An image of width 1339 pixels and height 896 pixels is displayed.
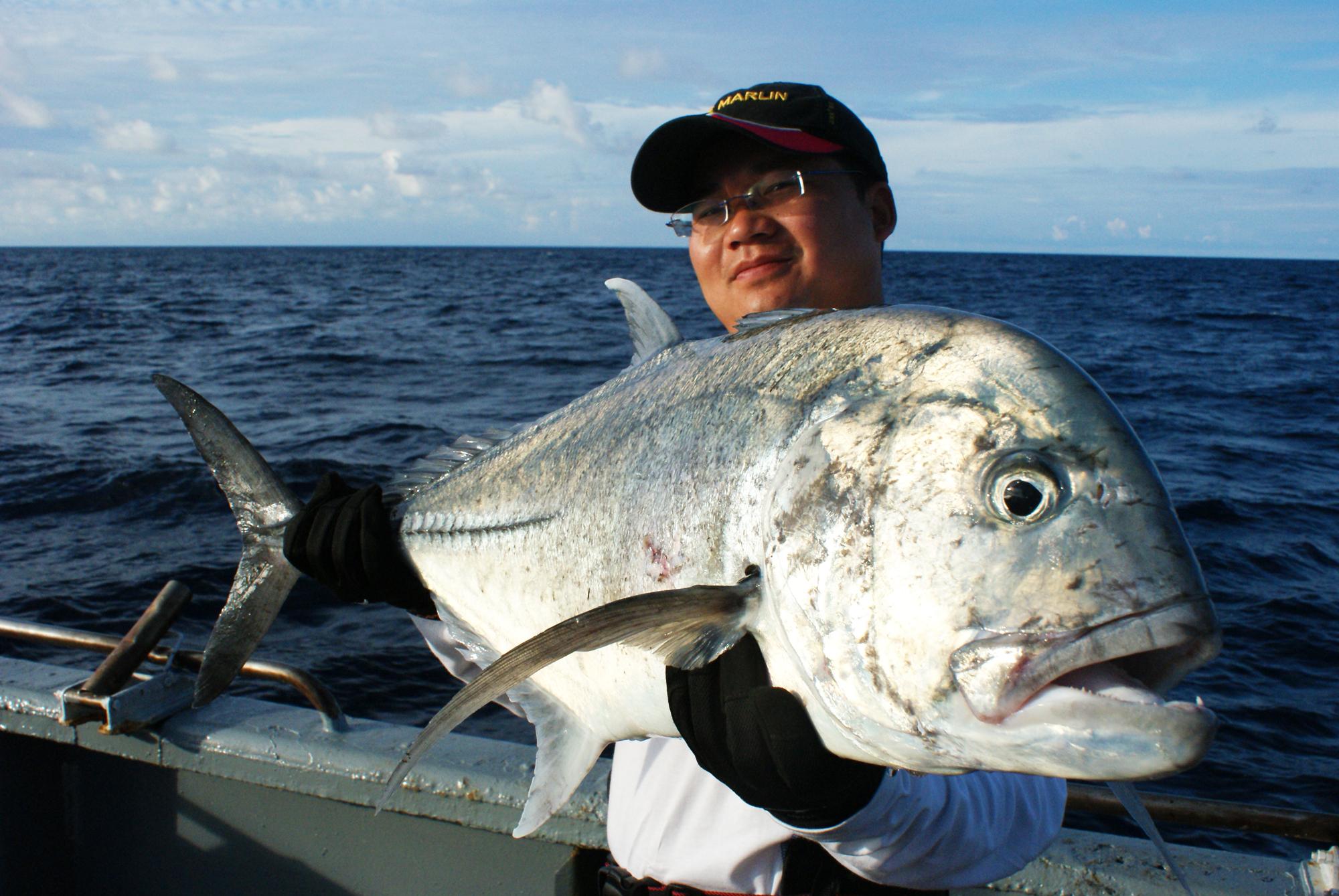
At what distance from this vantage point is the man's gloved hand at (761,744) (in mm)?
1472

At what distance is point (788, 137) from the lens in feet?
7.78

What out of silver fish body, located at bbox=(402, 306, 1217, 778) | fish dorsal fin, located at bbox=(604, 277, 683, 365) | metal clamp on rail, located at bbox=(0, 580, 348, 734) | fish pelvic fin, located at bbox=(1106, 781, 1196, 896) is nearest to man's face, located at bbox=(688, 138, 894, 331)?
fish dorsal fin, located at bbox=(604, 277, 683, 365)

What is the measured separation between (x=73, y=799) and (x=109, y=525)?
766cm

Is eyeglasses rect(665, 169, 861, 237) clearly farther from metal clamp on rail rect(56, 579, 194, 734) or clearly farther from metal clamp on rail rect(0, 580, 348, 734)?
metal clamp on rail rect(56, 579, 194, 734)

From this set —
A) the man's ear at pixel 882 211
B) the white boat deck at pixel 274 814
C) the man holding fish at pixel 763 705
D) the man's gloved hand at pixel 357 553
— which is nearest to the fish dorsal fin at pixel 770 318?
the man holding fish at pixel 763 705

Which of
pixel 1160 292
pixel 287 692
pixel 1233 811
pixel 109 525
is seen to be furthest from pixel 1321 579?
pixel 1160 292

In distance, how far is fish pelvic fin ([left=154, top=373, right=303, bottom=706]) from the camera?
2641 millimetres

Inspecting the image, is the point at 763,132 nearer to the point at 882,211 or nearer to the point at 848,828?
the point at 882,211

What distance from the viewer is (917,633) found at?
116 cm

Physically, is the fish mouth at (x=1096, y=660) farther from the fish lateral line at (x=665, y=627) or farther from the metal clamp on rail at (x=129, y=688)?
the metal clamp on rail at (x=129, y=688)

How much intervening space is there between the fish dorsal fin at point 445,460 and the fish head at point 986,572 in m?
1.25

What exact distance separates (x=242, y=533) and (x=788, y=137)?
6.64 feet

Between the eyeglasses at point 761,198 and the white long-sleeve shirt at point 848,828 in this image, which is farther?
the eyeglasses at point 761,198

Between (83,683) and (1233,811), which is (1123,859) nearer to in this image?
(1233,811)
